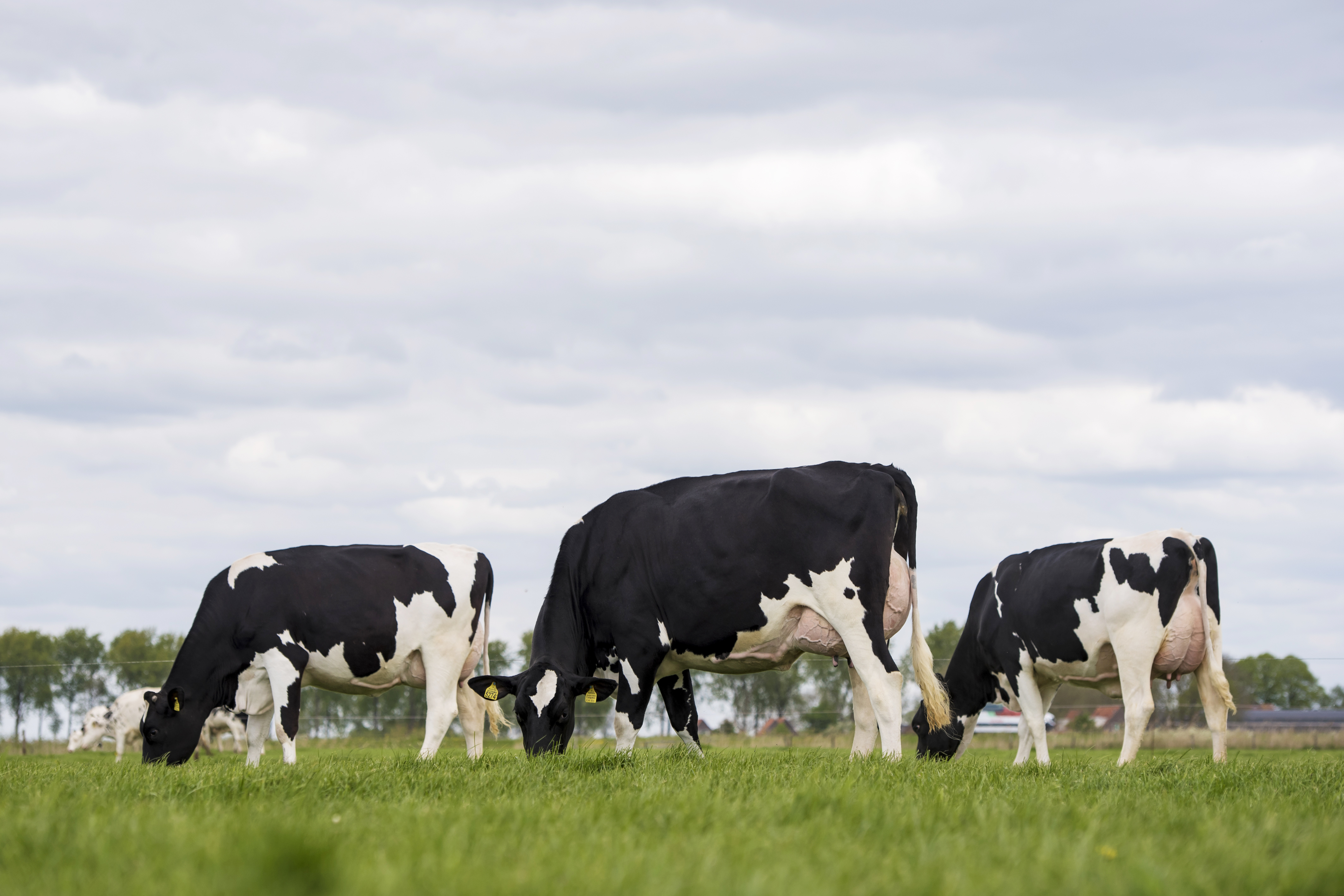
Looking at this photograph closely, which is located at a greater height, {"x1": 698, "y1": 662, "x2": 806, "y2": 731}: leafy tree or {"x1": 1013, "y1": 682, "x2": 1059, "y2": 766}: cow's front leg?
{"x1": 1013, "y1": 682, "x2": 1059, "y2": 766}: cow's front leg

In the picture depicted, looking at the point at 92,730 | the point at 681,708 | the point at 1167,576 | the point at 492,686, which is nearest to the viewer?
the point at 492,686

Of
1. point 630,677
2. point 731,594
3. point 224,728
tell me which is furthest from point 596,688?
point 224,728

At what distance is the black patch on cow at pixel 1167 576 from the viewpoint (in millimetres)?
14312

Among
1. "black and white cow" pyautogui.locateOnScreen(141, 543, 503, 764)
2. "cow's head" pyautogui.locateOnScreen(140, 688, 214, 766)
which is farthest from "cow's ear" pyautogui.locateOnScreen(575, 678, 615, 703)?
"cow's head" pyautogui.locateOnScreen(140, 688, 214, 766)

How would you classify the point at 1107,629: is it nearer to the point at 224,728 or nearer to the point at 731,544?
the point at 731,544

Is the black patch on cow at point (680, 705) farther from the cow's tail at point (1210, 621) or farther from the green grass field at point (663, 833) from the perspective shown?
the cow's tail at point (1210, 621)

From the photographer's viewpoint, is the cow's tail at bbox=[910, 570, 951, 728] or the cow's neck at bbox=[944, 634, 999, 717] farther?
the cow's neck at bbox=[944, 634, 999, 717]

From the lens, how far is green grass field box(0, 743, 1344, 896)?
3453mm

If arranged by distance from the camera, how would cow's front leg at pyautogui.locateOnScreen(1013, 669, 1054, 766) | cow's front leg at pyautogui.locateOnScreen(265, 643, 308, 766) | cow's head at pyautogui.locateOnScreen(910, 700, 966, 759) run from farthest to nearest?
1. cow's head at pyautogui.locateOnScreen(910, 700, 966, 759)
2. cow's front leg at pyautogui.locateOnScreen(1013, 669, 1054, 766)
3. cow's front leg at pyautogui.locateOnScreen(265, 643, 308, 766)

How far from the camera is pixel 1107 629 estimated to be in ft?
48.2

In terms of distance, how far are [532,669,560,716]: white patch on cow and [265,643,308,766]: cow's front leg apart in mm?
3752

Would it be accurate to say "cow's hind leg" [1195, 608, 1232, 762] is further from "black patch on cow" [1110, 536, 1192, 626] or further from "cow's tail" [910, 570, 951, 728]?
"cow's tail" [910, 570, 951, 728]

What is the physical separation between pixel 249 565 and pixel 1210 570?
41.1 ft

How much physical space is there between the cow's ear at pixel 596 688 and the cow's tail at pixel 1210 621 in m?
7.76
